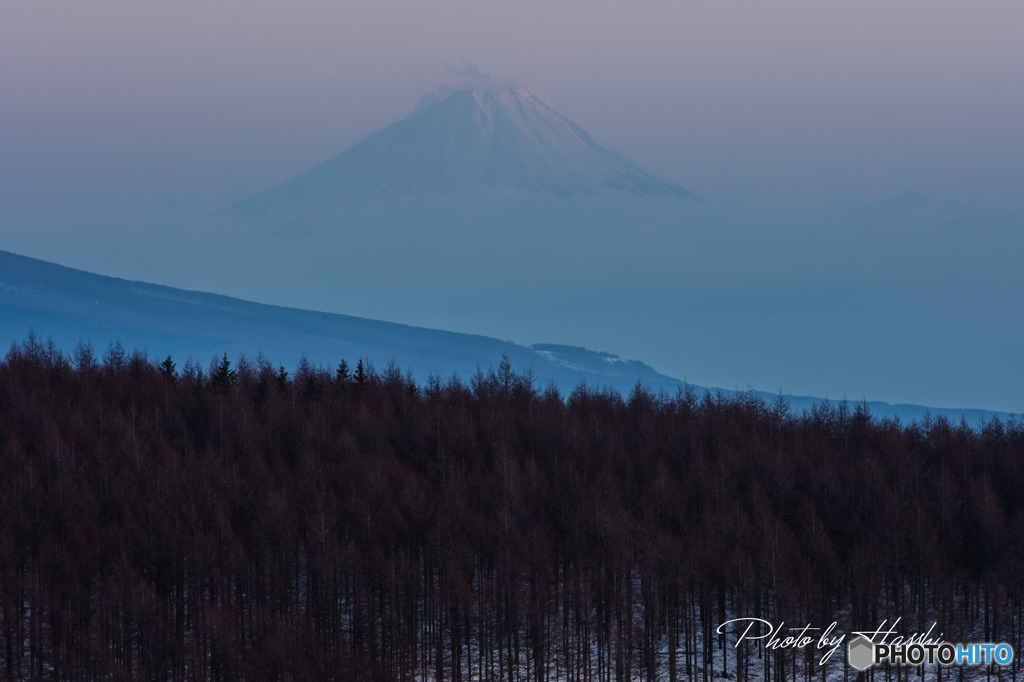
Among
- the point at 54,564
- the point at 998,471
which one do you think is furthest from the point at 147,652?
the point at 998,471

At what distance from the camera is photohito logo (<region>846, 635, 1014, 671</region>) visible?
63125 millimetres

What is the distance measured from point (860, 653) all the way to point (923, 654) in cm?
357

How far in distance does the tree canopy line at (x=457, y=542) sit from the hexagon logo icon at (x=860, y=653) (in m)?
1.58

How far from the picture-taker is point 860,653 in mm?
65125

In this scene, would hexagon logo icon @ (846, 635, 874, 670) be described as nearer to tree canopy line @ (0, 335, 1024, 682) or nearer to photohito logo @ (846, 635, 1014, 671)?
photohito logo @ (846, 635, 1014, 671)

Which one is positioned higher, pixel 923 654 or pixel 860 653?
pixel 923 654

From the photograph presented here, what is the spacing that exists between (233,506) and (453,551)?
18.3 m

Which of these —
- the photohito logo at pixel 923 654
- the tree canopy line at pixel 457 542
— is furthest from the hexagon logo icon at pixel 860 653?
the tree canopy line at pixel 457 542

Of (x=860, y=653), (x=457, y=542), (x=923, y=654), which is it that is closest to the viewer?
(x=923, y=654)

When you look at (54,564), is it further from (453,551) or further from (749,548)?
(749,548)

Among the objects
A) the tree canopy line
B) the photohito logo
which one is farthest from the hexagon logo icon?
the tree canopy line

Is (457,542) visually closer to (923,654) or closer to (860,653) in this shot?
(860,653)

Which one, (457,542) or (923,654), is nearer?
(923,654)

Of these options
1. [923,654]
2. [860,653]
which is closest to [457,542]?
[860,653]
